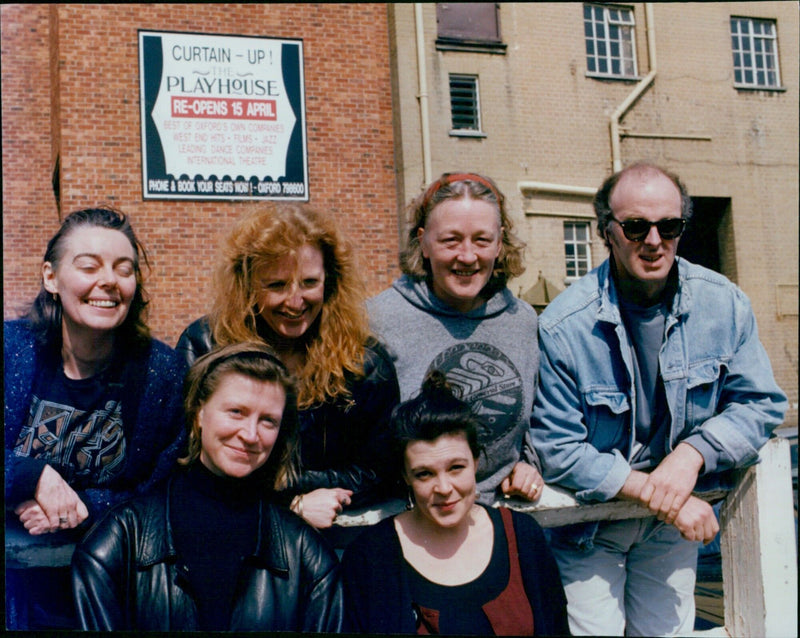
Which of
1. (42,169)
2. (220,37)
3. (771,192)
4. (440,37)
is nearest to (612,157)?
(771,192)

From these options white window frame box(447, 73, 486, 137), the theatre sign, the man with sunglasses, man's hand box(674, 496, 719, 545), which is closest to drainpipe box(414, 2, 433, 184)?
white window frame box(447, 73, 486, 137)

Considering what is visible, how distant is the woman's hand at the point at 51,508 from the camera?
1.92m

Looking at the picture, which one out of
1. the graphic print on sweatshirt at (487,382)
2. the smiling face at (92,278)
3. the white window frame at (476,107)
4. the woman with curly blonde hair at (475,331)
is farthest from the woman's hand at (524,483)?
the white window frame at (476,107)

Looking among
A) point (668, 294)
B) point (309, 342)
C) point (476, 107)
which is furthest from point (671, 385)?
point (476, 107)

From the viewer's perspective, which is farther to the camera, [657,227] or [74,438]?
[657,227]

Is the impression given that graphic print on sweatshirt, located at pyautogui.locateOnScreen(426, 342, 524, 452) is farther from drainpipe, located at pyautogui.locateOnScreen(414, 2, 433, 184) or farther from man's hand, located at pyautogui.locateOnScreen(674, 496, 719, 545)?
drainpipe, located at pyautogui.locateOnScreen(414, 2, 433, 184)

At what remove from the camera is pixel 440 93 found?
3133 millimetres

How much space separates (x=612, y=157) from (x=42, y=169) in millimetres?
2162

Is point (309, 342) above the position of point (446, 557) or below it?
above

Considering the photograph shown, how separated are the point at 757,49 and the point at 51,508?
2.59 metres

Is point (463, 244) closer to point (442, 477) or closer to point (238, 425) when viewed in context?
point (442, 477)

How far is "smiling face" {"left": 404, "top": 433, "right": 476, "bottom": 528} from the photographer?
1918 millimetres

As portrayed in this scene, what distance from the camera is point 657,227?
6.84 ft

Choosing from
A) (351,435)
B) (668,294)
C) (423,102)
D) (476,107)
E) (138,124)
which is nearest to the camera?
(351,435)
